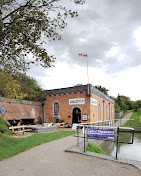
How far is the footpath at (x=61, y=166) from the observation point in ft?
14.7

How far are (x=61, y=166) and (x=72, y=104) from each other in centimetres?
1349

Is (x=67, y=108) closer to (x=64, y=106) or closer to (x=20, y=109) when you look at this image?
(x=64, y=106)

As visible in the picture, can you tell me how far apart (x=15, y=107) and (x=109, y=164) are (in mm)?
13496

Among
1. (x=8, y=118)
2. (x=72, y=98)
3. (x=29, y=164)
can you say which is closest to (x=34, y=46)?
(x=29, y=164)

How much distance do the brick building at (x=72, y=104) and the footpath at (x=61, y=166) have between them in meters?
11.1

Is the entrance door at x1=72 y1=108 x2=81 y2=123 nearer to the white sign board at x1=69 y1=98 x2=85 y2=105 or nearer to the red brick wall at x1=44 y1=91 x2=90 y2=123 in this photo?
the red brick wall at x1=44 y1=91 x2=90 y2=123

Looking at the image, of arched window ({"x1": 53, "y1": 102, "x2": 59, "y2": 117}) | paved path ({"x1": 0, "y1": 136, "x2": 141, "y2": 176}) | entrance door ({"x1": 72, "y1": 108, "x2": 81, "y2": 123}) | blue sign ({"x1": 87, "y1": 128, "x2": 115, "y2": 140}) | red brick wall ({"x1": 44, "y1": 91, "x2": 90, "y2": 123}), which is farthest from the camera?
arched window ({"x1": 53, "y1": 102, "x2": 59, "y2": 117})

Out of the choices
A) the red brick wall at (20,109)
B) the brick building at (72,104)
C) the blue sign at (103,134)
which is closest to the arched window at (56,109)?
the brick building at (72,104)

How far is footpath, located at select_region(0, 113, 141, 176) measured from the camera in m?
4.49

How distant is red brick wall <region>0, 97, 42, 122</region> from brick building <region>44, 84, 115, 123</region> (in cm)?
137

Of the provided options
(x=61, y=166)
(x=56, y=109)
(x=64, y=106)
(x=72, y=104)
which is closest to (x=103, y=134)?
(x=61, y=166)

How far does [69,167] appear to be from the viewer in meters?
4.94

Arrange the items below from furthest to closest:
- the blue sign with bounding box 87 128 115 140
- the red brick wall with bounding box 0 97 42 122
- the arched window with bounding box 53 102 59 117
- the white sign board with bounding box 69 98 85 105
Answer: the arched window with bounding box 53 102 59 117 < the white sign board with bounding box 69 98 85 105 < the red brick wall with bounding box 0 97 42 122 < the blue sign with bounding box 87 128 115 140

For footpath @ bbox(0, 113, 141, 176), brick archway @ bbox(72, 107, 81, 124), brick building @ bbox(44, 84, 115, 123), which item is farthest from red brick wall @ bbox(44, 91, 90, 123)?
footpath @ bbox(0, 113, 141, 176)
